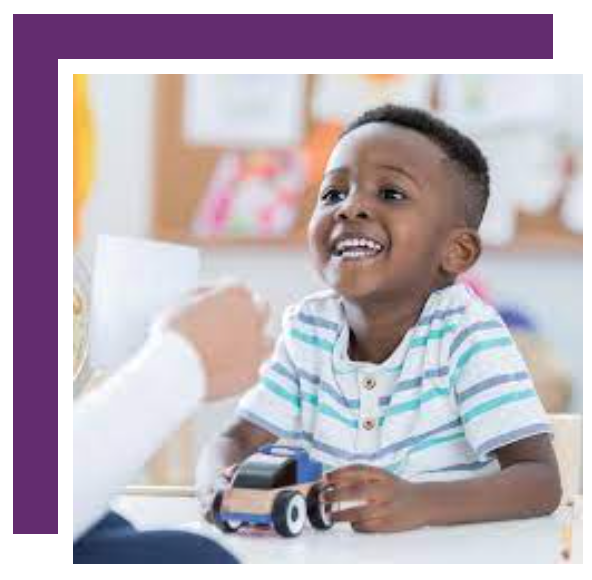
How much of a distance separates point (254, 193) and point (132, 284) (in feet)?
3.96

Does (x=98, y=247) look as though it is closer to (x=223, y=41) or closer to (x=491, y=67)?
(x=223, y=41)

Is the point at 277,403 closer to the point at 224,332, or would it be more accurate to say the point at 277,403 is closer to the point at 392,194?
the point at 392,194

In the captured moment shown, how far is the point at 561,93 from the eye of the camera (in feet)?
5.56

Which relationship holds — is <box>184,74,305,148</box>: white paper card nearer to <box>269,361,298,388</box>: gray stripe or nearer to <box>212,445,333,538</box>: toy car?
<box>269,361,298,388</box>: gray stripe

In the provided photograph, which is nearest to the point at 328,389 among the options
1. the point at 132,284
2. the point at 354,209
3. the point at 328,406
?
the point at 328,406

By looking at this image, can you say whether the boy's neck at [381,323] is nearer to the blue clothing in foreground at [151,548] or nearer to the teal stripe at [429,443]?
the teal stripe at [429,443]

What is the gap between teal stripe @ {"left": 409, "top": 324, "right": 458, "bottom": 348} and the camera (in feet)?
2.38

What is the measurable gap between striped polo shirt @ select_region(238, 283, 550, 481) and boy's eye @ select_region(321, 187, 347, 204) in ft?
0.30

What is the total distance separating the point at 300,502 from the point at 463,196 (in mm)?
329

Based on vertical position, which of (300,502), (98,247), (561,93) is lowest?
(300,502)

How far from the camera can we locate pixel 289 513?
0.54 m

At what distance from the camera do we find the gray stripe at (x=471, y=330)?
0.70 meters

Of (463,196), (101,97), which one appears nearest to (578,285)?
(101,97)

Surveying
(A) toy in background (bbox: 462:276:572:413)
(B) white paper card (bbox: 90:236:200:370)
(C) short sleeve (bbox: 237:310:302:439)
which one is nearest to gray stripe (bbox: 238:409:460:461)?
(C) short sleeve (bbox: 237:310:302:439)
